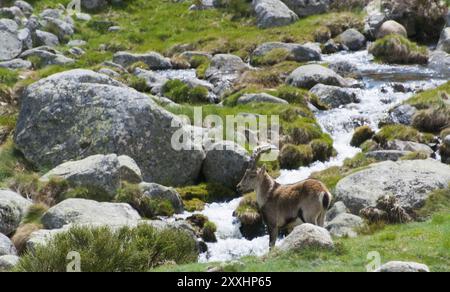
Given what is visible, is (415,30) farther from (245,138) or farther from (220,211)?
(220,211)

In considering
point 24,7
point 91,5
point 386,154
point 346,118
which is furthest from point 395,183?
point 91,5

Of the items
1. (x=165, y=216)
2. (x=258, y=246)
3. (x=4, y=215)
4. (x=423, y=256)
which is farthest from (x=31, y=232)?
(x=423, y=256)

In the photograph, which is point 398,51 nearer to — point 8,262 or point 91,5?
point 91,5

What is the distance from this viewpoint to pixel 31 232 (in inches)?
696

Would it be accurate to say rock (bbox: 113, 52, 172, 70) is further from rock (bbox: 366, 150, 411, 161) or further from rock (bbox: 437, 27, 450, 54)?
rock (bbox: 366, 150, 411, 161)

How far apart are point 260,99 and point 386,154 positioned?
735 cm

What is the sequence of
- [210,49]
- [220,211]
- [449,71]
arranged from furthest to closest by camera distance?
[210,49], [449,71], [220,211]

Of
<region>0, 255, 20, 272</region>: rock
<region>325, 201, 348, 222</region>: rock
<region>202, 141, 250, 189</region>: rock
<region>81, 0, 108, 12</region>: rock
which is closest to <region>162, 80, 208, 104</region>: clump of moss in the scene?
<region>202, 141, 250, 189</region>: rock

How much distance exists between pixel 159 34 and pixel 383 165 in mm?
26420

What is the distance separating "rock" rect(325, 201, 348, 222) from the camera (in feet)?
64.3

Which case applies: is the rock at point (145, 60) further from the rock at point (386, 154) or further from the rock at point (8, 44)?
the rock at point (386, 154)

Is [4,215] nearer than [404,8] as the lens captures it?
Yes

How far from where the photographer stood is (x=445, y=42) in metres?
38.7
